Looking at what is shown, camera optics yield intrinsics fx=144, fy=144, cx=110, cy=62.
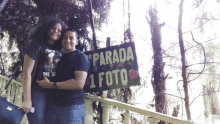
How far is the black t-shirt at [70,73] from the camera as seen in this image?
111 cm

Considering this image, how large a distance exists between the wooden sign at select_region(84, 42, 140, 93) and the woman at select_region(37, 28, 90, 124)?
12.2 inches

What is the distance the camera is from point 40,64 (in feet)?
3.82

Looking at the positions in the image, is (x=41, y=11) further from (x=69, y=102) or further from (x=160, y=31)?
(x=160, y=31)

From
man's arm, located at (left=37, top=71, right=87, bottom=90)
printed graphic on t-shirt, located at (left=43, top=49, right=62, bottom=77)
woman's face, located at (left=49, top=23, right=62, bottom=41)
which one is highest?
woman's face, located at (left=49, top=23, right=62, bottom=41)

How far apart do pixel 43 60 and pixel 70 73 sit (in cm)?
25

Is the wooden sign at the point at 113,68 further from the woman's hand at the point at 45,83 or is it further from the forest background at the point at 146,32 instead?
the forest background at the point at 146,32

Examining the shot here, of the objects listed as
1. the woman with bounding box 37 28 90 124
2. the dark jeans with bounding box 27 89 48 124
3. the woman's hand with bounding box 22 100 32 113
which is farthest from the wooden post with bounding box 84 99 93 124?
the woman's hand with bounding box 22 100 32 113

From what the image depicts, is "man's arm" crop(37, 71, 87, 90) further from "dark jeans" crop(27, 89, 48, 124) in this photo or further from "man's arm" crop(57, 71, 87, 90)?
"dark jeans" crop(27, 89, 48, 124)

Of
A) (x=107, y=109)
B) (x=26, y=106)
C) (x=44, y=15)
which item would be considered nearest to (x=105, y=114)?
(x=107, y=109)

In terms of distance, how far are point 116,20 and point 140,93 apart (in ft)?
4.45

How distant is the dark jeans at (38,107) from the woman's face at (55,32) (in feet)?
1.51

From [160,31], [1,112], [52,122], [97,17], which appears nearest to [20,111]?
[1,112]

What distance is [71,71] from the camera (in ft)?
3.73

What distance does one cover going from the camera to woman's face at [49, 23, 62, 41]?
1.23m
